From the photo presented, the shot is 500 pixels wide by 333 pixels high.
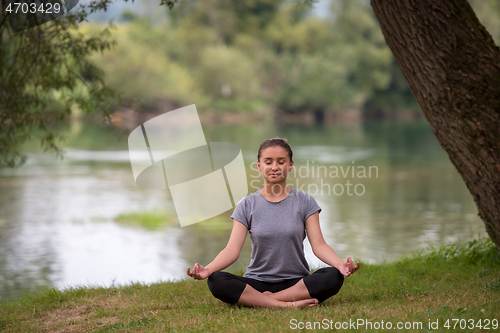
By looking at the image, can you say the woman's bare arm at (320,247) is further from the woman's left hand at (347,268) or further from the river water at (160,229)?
the river water at (160,229)

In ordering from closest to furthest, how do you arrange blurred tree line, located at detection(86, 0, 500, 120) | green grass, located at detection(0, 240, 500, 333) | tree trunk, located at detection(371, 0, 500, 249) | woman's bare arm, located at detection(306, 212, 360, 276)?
green grass, located at detection(0, 240, 500, 333) < woman's bare arm, located at detection(306, 212, 360, 276) < tree trunk, located at detection(371, 0, 500, 249) < blurred tree line, located at detection(86, 0, 500, 120)

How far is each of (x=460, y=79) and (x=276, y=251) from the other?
7.54ft

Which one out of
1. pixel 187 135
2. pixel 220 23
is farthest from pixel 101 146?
pixel 220 23

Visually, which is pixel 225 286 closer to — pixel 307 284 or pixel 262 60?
pixel 307 284

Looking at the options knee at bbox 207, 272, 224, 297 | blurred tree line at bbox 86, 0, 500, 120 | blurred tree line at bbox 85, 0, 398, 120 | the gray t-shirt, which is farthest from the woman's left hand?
blurred tree line at bbox 85, 0, 398, 120

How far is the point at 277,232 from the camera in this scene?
4059 millimetres

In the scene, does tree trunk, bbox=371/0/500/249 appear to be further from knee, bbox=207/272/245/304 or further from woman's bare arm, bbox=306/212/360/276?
knee, bbox=207/272/245/304

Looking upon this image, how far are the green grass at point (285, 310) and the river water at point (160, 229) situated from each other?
1.44 meters

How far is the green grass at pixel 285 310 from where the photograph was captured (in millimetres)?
3568

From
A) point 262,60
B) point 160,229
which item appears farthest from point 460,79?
point 262,60

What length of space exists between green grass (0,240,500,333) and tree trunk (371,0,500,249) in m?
0.89

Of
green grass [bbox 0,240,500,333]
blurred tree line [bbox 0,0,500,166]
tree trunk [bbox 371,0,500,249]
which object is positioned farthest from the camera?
blurred tree line [bbox 0,0,500,166]

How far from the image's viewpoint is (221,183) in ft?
57.1

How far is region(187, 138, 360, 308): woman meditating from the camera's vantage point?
4.04m
